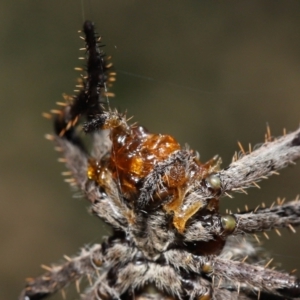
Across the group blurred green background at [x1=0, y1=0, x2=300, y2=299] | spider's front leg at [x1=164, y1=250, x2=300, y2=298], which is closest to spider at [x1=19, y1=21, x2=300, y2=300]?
spider's front leg at [x1=164, y1=250, x2=300, y2=298]

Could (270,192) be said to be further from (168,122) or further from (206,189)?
(206,189)

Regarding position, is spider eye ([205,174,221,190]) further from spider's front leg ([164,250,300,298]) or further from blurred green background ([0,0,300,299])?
blurred green background ([0,0,300,299])

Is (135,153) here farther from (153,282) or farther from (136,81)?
(136,81)

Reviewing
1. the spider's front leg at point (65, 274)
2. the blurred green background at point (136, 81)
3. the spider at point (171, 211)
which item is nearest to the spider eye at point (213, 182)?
the spider at point (171, 211)

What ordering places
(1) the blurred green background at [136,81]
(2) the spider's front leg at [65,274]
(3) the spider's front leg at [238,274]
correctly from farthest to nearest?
(1) the blurred green background at [136,81], (2) the spider's front leg at [65,274], (3) the spider's front leg at [238,274]

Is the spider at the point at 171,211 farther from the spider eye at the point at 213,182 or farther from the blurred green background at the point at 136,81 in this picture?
the blurred green background at the point at 136,81

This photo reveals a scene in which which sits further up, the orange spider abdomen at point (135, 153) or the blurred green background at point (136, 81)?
the blurred green background at point (136, 81)

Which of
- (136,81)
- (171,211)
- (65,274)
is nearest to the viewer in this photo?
(171,211)

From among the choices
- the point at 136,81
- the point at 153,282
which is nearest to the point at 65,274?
the point at 153,282
